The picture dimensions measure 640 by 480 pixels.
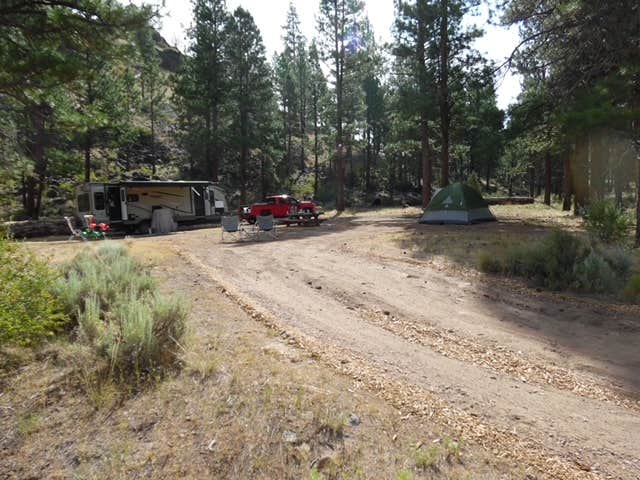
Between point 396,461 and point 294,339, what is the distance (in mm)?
2139

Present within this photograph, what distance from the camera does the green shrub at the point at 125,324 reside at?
3.61 metres

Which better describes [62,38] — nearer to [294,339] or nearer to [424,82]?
[294,339]

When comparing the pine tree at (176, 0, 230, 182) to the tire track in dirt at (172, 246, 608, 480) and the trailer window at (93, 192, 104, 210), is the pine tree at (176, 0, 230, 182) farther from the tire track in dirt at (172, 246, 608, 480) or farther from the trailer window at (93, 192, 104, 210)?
the tire track in dirt at (172, 246, 608, 480)

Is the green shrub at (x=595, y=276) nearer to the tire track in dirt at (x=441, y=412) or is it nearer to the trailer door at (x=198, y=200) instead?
the tire track in dirt at (x=441, y=412)

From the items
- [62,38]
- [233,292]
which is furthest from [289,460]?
[62,38]

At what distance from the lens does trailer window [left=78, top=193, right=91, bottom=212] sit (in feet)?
58.1

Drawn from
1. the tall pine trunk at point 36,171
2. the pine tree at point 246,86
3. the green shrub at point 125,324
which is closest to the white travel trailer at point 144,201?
the tall pine trunk at point 36,171

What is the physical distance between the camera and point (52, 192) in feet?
97.2

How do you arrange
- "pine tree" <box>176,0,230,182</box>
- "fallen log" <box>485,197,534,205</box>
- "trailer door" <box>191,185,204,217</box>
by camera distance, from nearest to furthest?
"trailer door" <box>191,185,204,217</box> → "pine tree" <box>176,0,230,182</box> → "fallen log" <box>485,197,534,205</box>

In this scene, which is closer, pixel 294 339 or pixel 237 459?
pixel 237 459

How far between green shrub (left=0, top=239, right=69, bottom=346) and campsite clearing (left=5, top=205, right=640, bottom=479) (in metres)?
0.55

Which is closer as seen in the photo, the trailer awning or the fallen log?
the trailer awning

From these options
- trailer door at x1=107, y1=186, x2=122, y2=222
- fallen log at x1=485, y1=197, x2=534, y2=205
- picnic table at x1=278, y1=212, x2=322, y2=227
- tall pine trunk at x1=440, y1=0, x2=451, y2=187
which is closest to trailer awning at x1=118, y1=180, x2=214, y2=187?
trailer door at x1=107, y1=186, x2=122, y2=222

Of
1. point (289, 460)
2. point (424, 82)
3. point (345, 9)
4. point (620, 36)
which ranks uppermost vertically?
point (345, 9)
